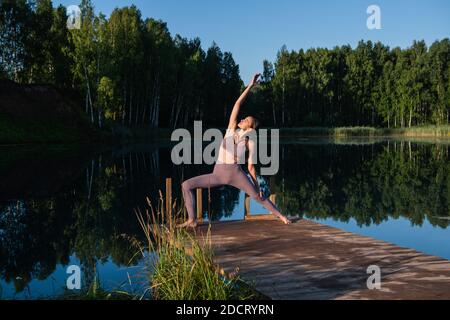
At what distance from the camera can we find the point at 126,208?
1557 cm

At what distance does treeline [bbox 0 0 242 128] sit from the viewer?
49906 millimetres

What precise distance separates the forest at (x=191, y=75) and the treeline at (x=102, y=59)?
12cm

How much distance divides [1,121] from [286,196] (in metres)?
33.0

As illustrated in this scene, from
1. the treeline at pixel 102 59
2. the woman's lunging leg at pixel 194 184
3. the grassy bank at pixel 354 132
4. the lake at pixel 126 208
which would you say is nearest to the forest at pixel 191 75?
the treeline at pixel 102 59

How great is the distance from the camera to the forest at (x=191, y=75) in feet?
169

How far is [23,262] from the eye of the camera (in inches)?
376

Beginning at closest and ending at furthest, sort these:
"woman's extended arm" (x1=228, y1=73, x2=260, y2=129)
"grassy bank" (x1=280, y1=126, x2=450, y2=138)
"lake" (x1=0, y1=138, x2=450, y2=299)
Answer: "woman's extended arm" (x1=228, y1=73, x2=260, y2=129), "lake" (x1=0, y1=138, x2=450, y2=299), "grassy bank" (x1=280, y1=126, x2=450, y2=138)

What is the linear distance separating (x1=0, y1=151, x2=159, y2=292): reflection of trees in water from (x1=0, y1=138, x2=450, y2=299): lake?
2 centimetres

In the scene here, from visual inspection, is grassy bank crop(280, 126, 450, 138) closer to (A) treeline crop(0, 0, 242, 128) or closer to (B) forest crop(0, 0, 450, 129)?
(B) forest crop(0, 0, 450, 129)

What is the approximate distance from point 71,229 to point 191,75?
5351 cm

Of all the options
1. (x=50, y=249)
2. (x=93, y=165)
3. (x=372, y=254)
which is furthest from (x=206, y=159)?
(x=372, y=254)

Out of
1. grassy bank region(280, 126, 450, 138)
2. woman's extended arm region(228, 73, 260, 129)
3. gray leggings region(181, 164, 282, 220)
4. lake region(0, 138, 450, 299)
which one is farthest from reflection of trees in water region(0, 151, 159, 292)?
grassy bank region(280, 126, 450, 138)

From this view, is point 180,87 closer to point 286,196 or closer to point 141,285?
point 286,196

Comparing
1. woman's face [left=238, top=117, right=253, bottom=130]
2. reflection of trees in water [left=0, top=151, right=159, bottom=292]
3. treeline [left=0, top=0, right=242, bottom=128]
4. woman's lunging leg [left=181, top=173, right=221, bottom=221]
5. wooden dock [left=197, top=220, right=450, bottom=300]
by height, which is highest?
treeline [left=0, top=0, right=242, bottom=128]
